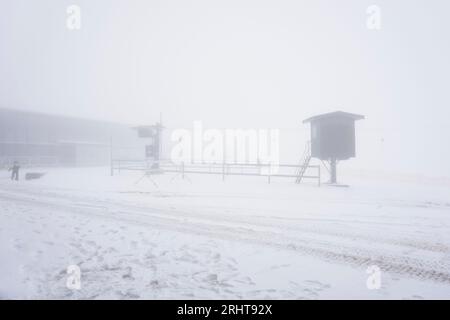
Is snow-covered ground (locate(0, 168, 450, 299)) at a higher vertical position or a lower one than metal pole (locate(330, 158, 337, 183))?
lower

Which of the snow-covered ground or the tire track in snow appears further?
the tire track in snow

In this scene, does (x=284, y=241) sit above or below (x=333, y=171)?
below

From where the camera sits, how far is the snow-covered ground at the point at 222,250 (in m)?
4.09

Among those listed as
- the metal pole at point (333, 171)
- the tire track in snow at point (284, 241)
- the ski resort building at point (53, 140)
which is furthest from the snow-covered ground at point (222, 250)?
the ski resort building at point (53, 140)

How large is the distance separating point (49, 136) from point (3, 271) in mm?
46210

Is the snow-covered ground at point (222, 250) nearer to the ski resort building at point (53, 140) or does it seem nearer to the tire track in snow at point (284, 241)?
the tire track in snow at point (284, 241)

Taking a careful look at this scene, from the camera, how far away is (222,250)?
5648 mm

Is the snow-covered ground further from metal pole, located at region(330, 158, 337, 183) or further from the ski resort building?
the ski resort building

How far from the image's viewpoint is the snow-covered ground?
13.4 feet

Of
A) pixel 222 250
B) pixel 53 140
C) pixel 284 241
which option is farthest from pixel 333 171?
pixel 53 140

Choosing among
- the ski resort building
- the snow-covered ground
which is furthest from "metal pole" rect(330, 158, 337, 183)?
the ski resort building

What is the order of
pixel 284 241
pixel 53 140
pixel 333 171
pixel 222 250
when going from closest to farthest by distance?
pixel 222 250 → pixel 284 241 → pixel 333 171 → pixel 53 140

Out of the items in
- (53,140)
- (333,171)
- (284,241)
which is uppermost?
(53,140)

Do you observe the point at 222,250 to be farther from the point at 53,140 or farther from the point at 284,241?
the point at 53,140
